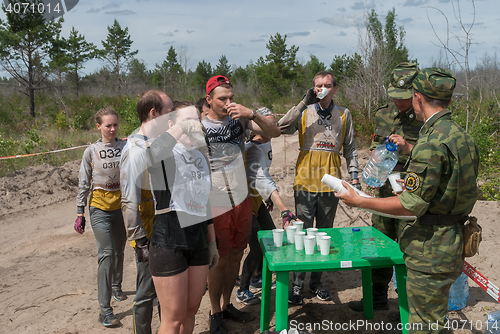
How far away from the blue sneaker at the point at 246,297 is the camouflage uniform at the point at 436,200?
191cm

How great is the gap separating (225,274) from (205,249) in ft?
3.74

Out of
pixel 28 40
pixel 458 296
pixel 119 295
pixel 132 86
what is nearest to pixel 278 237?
pixel 458 296

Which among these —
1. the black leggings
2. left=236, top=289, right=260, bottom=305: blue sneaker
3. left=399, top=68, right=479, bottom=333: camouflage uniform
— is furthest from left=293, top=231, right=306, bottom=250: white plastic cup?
left=236, top=289, right=260, bottom=305: blue sneaker

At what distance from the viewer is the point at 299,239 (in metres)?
3.03

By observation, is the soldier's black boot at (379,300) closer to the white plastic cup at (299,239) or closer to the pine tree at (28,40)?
the white plastic cup at (299,239)

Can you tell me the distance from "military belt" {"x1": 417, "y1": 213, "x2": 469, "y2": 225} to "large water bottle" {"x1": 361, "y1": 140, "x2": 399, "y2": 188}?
116 cm

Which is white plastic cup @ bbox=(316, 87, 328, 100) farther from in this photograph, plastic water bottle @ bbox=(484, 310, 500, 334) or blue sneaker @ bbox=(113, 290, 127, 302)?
blue sneaker @ bbox=(113, 290, 127, 302)

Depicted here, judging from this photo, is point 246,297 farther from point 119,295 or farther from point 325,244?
point 325,244

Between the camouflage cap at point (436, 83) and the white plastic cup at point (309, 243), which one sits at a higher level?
the camouflage cap at point (436, 83)

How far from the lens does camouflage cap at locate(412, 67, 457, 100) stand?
7.75ft

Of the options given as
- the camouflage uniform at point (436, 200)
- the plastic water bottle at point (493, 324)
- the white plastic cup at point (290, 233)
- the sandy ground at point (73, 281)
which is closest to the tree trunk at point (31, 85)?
the sandy ground at point (73, 281)

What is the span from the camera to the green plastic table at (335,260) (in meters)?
2.79

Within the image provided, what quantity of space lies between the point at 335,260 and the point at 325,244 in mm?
151

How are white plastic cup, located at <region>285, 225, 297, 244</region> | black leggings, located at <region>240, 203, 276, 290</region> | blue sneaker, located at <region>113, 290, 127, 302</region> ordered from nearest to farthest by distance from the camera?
white plastic cup, located at <region>285, 225, 297, 244</region> → black leggings, located at <region>240, 203, 276, 290</region> → blue sneaker, located at <region>113, 290, 127, 302</region>
